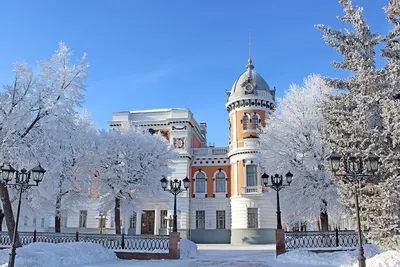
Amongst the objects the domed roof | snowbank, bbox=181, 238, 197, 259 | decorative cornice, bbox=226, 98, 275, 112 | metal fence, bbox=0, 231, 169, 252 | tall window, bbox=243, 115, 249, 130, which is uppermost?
the domed roof

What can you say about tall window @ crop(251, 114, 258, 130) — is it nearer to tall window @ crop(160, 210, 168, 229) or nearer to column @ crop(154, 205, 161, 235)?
tall window @ crop(160, 210, 168, 229)

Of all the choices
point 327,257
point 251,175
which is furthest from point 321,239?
point 251,175

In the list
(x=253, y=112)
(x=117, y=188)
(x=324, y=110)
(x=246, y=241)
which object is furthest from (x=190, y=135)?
(x=324, y=110)

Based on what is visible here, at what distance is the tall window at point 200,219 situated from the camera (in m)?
34.3

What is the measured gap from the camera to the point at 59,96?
17609 mm

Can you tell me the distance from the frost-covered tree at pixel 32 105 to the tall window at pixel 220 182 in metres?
19.2

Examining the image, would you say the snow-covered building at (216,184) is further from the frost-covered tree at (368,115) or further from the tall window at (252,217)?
the frost-covered tree at (368,115)

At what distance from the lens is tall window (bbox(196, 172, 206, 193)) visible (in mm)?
35375

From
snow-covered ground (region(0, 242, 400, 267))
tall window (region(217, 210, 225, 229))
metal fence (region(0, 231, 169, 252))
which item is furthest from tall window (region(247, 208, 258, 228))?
snow-covered ground (region(0, 242, 400, 267))

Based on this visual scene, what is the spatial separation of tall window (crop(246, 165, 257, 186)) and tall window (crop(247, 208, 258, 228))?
6.99ft

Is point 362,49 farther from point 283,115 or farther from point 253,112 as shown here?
point 253,112

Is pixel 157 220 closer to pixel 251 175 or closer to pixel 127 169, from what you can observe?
pixel 251 175

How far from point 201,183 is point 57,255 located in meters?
22.3

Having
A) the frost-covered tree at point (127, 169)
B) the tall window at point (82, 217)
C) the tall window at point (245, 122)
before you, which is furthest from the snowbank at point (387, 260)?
the tall window at point (82, 217)
